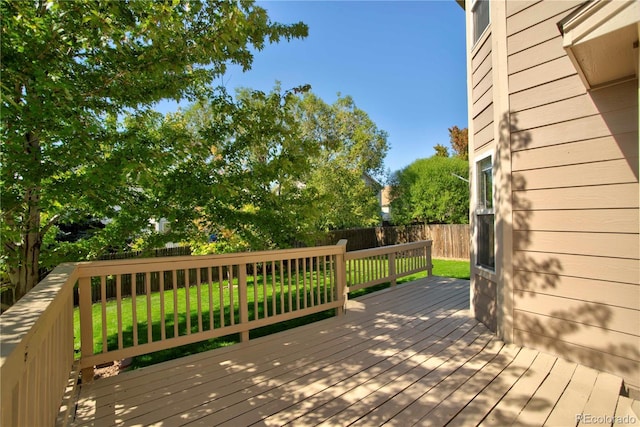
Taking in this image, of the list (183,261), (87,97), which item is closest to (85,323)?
(183,261)

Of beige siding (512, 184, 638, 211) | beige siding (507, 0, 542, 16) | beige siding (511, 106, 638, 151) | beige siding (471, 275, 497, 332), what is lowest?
beige siding (471, 275, 497, 332)

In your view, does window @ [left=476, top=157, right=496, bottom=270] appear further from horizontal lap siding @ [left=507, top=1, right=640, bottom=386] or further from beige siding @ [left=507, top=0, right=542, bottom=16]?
beige siding @ [left=507, top=0, right=542, bottom=16]

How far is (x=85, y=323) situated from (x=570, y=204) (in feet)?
14.1

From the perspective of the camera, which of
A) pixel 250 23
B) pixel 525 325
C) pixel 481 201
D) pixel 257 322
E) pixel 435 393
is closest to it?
pixel 435 393

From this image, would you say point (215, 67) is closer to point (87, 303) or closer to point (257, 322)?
point (87, 303)

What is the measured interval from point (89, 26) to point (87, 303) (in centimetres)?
229

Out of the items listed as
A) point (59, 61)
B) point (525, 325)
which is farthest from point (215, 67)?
point (525, 325)

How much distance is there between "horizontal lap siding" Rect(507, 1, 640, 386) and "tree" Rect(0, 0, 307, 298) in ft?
9.01

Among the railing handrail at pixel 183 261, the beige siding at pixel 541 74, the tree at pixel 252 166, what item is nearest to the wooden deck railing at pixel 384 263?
the railing handrail at pixel 183 261

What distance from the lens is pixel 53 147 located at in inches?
92.0

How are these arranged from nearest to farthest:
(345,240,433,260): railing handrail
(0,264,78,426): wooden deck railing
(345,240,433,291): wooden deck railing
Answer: (0,264,78,426): wooden deck railing, (345,240,433,260): railing handrail, (345,240,433,291): wooden deck railing

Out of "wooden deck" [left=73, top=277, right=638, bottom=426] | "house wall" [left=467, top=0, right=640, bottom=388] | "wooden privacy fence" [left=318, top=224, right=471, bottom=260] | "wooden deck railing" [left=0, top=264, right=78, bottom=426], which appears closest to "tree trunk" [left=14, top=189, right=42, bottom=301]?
"wooden deck railing" [left=0, top=264, right=78, bottom=426]

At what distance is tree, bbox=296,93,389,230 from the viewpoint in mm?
11992

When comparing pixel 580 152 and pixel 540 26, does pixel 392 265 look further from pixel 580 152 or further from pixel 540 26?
pixel 540 26
